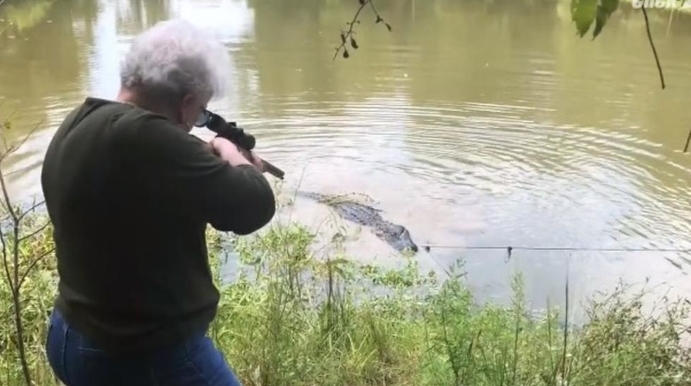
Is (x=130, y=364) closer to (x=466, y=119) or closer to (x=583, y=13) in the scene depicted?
(x=583, y=13)

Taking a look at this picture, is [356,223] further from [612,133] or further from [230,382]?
[230,382]

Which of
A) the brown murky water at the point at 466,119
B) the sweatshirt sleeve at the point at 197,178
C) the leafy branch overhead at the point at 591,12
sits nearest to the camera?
the leafy branch overhead at the point at 591,12

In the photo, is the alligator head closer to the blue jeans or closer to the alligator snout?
the alligator snout

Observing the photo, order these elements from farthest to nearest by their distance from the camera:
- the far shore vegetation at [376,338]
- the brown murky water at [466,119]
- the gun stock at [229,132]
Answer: the brown murky water at [466,119], the far shore vegetation at [376,338], the gun stock at [229,132]

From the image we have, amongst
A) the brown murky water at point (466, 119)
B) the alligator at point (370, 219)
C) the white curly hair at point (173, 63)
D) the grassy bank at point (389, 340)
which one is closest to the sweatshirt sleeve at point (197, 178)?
the white curly hair at point (173, 63)

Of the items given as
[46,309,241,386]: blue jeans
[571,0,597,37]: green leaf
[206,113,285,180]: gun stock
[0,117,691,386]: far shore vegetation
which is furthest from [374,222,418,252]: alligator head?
[571,0,597,37]: green leaf

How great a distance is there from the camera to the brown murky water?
657 centimetres

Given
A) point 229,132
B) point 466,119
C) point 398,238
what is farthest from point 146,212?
point 466,119

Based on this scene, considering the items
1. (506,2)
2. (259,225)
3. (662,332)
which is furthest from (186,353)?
(506,2)

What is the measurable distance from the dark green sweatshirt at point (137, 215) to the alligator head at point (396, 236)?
437 centimetres

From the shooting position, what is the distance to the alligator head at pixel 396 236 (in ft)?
20.1

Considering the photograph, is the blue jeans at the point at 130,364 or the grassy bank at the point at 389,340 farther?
the grassy bank at the point at 389,340

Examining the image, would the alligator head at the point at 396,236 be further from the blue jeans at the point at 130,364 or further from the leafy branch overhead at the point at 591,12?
the leafy branch overhead at the point at 591,12

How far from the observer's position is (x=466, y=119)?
9883 millimetres
